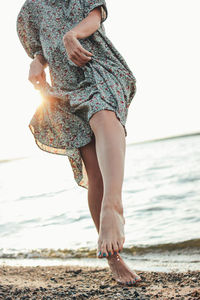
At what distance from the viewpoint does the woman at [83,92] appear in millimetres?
1868

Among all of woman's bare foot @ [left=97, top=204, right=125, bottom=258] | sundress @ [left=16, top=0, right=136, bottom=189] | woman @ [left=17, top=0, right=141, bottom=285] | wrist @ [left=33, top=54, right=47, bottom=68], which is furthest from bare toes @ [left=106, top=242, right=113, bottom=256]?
wrist @ [left=33, top=54, right=47, bottom=68]

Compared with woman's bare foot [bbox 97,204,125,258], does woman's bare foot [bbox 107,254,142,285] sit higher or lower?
lower

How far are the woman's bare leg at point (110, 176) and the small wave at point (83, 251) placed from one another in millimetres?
1601

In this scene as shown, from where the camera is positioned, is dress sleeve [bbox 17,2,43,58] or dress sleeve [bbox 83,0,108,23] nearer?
dress sleeve [bbox 83,0,108,23]

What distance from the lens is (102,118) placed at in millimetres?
1867

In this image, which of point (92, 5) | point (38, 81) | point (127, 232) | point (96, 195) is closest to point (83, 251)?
point (127, 232)

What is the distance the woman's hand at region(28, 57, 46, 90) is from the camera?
2305 millimetres

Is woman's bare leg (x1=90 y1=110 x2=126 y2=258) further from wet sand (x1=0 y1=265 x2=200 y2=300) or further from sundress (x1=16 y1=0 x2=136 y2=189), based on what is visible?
wet sand (x1=0 y1=265 x2=200 y2=300)

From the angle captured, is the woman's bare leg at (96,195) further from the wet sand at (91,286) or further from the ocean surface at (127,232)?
the ocean surface at (127,232)

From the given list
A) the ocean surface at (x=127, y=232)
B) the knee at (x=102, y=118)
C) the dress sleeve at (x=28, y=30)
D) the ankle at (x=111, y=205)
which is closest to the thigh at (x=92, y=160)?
the knee at (x=102, y=118)

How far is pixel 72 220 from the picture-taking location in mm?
4738

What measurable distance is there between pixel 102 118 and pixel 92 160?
1.34ft

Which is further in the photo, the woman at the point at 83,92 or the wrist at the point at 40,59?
the wrist at the point at 40,59

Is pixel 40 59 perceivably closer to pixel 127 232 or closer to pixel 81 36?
pixel 81 36
